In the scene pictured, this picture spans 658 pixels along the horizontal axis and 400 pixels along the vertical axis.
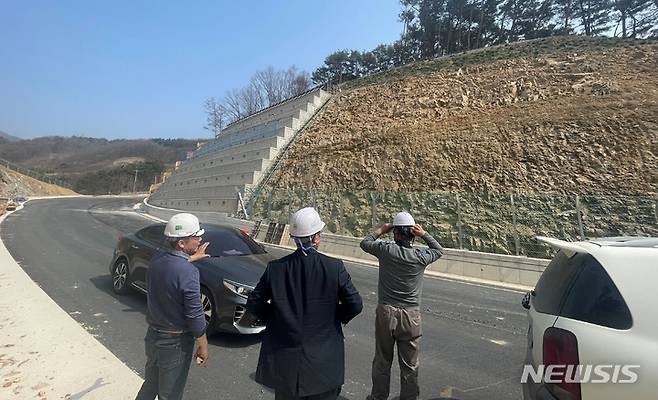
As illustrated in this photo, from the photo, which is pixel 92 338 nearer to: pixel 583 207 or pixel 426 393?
pixel 426 393

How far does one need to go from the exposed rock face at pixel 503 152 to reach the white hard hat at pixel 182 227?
38.6ft

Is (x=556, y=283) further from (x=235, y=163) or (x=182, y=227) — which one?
(x=235, y=163)

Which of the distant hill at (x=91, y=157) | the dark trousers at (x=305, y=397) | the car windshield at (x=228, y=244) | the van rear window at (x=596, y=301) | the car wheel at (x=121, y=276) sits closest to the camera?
the van rear window at (x=596, y=301)

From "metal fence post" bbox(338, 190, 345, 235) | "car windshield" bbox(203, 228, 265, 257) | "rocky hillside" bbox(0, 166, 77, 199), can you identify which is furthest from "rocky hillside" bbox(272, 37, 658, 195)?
"rocky hillside" bbox(0, 166, 77, 199)

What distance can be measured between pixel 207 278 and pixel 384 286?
320 cm

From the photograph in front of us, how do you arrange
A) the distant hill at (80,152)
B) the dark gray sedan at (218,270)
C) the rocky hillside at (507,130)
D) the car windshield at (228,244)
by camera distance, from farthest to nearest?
the distant hill at (80,152)
the rocky hillside at (507,130)
the car windshield at (228,244)
the dark gray sedan at (218,270)

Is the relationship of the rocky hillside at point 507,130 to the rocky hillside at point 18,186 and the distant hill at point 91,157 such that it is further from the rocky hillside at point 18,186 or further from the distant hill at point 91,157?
the distant hill at point 91,157

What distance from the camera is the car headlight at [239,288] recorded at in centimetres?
554

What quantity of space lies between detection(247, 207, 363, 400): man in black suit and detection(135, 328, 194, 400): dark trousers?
94 cm

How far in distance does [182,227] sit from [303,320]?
1.37 m

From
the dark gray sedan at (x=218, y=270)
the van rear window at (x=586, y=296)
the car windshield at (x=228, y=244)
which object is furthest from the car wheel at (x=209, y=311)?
the van rear window at (x=586, y=296)

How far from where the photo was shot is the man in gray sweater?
3.62m

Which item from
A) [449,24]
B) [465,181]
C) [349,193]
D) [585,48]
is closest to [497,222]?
[465,181]

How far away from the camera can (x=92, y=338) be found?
5.19 meters
